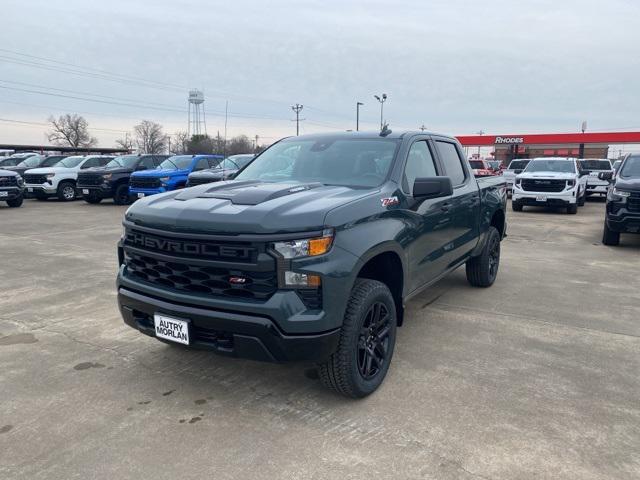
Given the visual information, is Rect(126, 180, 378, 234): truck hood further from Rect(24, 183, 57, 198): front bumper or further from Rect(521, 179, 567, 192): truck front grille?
Rect(24, 183, 57, 198): front bumper

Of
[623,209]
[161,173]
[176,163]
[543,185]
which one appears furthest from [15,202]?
[623,209]

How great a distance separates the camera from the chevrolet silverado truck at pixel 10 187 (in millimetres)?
15375

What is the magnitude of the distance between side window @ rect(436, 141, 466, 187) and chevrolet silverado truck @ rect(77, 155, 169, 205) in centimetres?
1366

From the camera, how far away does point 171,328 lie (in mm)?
3121

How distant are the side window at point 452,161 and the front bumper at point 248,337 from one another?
2617 mm

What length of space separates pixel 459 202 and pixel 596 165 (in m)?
20.0

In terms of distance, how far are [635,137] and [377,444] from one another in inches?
1962

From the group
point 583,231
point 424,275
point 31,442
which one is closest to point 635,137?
point 583,231

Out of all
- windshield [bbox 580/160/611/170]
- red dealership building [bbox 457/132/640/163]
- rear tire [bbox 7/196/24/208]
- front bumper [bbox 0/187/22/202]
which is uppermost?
red dealership building [bbox 457/132/640/163]

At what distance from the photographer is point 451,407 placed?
325cm

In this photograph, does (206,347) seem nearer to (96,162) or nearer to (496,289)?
(496,289)

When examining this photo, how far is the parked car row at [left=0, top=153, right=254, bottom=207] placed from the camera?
14.9 meters

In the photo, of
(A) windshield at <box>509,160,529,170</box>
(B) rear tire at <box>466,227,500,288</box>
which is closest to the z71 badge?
(B) rear tire at <box>466,227,500,288</box>

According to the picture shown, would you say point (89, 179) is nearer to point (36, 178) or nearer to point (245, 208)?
point (36, 178)
